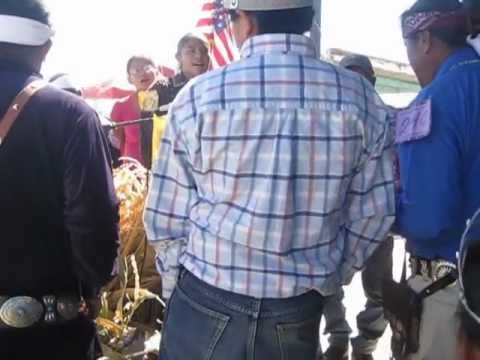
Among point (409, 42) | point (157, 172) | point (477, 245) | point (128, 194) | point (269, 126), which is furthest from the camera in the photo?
point (128, 194)

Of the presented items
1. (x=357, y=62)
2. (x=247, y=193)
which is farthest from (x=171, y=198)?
(x=357, y=62)

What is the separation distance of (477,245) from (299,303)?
0.79 metres

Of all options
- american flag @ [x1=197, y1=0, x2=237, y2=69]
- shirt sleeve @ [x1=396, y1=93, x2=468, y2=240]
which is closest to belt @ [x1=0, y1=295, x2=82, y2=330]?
shirt sleeve @ [x1=396, y1=93, x2=468, y2=240]

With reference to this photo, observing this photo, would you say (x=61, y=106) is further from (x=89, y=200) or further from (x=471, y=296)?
(x=471, y=296)

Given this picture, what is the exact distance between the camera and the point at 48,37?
202cm

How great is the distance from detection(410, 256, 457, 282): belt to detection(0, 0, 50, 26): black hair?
1.36m

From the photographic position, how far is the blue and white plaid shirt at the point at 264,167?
1.82m

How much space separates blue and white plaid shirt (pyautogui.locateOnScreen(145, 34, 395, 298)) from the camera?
5.98ft

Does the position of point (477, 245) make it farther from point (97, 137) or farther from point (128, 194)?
point (128, 194)

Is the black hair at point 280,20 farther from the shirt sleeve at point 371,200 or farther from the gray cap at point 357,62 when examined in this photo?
the gray cap at point 357,62

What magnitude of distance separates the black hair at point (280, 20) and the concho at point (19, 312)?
1000 millimetres

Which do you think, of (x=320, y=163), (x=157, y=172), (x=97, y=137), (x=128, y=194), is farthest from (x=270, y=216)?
(x=128, y=194)

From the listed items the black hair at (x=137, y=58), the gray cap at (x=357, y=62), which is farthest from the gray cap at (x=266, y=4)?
the black hair at (x=137, y=58)

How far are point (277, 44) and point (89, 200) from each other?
26.8 inches
